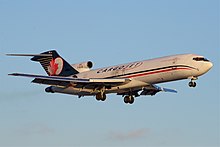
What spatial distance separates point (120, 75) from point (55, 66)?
408 inches

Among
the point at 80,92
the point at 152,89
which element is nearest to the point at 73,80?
the point at 80,92

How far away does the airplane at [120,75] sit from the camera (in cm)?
7562

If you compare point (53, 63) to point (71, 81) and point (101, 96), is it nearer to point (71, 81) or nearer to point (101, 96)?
point (71, 81)

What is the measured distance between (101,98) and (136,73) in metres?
4.53

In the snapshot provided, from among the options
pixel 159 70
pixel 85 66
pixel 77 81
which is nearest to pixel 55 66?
pixel 85 66

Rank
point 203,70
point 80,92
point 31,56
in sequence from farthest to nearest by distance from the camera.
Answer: point 31,56 < point 80,92 < point 203,70

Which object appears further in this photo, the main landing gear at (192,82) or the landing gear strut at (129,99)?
the landing gear strut at (129,99)

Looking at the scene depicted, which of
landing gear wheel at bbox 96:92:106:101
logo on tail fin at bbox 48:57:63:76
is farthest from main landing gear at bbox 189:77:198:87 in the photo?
logo on tail fin at bbox 48:57:63:76

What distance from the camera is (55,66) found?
87.3 metres

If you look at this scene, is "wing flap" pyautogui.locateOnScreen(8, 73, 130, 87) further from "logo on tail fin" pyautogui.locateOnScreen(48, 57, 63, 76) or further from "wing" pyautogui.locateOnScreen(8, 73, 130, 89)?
"logo on tail fin" pyautogui.locateOnScreen(48, 57, 63, 76)

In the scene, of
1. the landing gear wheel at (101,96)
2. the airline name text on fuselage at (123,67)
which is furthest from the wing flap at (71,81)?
the airline name text on fuselage at (123,67)

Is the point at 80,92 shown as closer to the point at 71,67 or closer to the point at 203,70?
the point at 71,67

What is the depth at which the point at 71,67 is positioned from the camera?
85938 mm

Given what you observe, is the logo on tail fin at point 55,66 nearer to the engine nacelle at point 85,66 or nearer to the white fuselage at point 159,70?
the engine nacelle at point 85,66
